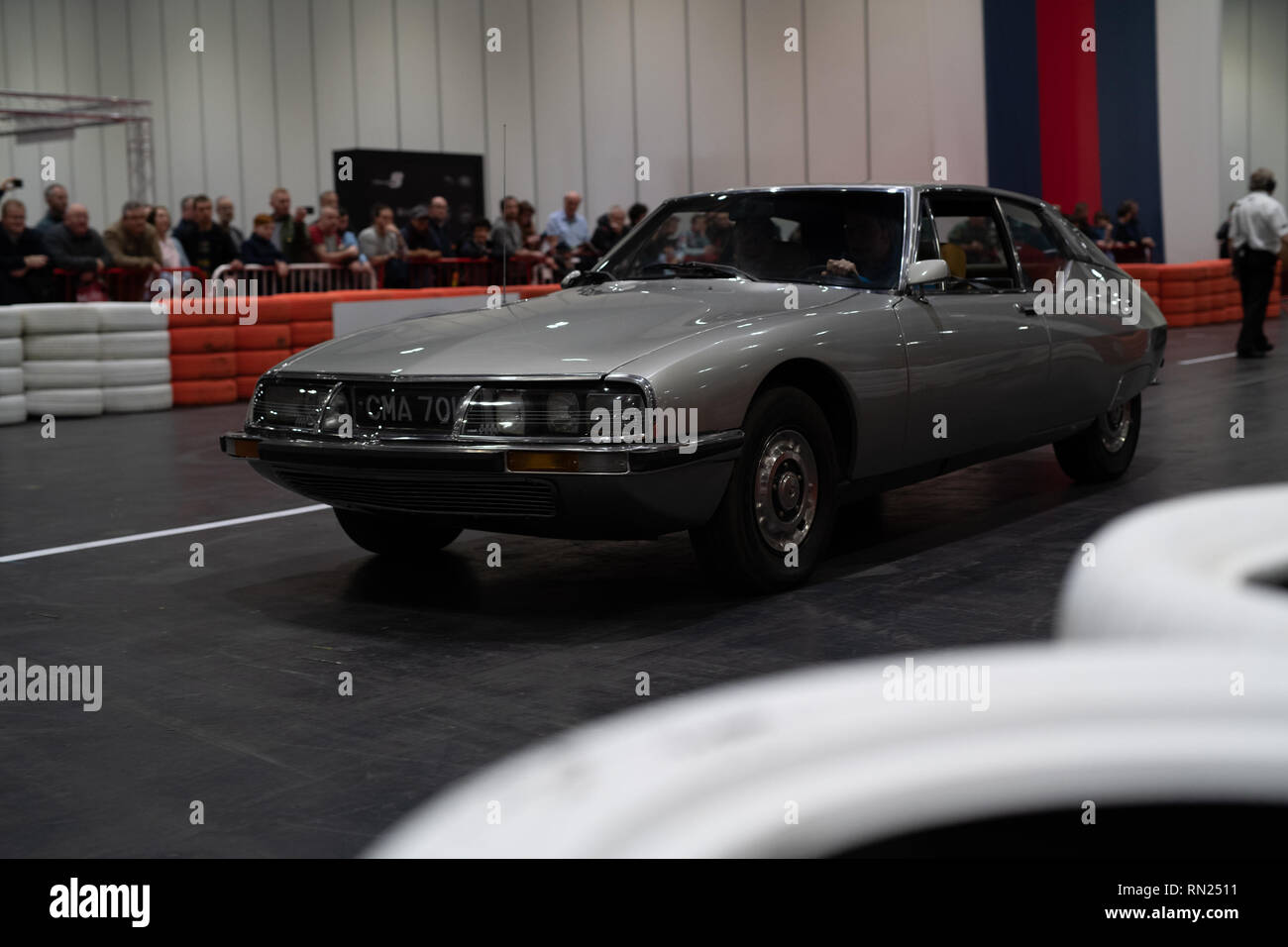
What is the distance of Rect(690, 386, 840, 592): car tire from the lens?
4832 mm

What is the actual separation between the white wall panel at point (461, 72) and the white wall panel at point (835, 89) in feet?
20.3

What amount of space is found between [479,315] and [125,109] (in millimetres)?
22332

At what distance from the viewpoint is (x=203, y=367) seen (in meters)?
12.5

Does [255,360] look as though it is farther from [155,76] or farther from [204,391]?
[155,76]

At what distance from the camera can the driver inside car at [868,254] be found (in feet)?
18.7

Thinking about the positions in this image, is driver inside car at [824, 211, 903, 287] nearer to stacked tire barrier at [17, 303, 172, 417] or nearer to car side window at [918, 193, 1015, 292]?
car side window at [918, 193, 1015, 292]

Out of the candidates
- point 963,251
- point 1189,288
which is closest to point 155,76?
point 1189,288

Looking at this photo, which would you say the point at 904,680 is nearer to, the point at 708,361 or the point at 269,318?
the point at 708,361

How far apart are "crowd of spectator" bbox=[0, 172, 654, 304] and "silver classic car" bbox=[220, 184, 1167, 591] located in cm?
537

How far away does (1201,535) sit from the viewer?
201 cm

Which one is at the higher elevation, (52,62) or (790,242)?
(52,62)

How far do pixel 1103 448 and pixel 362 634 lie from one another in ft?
12.9

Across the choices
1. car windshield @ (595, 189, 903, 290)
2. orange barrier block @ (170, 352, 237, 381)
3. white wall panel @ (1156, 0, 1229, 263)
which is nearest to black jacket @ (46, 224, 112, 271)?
orange barrier block @ (170, 352, 237, 381)
